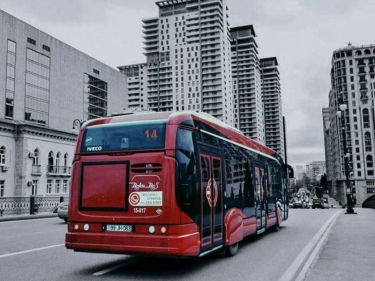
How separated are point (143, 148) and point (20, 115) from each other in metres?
55.6

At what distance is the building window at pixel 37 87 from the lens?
59.6 metres

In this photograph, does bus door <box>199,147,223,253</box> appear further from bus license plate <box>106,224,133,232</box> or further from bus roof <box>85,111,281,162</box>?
bus license plate <box>106,224,133,232</box>

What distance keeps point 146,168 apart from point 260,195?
561 cm

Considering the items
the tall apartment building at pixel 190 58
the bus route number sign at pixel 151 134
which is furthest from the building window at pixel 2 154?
the tall apartment building at pixel 190 58

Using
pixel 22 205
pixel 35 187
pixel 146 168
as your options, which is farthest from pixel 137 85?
pixel 146 168

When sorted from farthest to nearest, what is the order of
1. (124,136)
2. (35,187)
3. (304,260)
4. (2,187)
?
(35,187) → (2,187) → (304,260) → (124,136)

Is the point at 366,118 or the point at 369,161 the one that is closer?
the point at 369,161

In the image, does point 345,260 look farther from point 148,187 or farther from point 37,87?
point 37,87

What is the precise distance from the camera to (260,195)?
11789 millimetres

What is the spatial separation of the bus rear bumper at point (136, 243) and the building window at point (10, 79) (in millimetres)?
53409

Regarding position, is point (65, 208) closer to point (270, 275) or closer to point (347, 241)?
point (347, 241)

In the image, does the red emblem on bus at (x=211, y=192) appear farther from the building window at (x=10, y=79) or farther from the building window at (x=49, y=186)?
the building window at (x=10, y=79)

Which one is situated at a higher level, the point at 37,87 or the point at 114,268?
the point at 37,87

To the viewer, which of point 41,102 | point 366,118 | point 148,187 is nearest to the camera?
point 148,187
